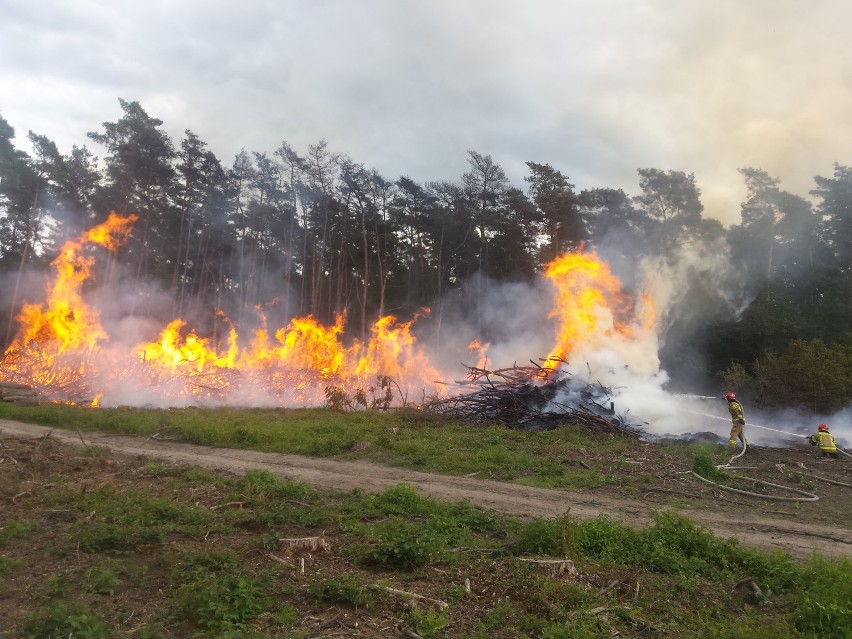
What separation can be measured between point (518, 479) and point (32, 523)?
9303 millimetres

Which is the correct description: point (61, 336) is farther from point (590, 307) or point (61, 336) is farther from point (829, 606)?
point (829, 606)

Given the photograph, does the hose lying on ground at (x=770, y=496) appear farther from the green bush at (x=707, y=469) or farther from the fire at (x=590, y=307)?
the fire at (x=590, y=307)

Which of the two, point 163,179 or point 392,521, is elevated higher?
point 163,179

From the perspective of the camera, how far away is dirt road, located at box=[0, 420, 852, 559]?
883cm

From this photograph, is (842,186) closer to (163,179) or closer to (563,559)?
(563,559)

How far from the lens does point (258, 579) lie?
620 centimetres

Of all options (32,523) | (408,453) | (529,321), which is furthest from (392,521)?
(529,321)

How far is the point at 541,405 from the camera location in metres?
21.5

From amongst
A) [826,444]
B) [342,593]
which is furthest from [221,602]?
[826,444]

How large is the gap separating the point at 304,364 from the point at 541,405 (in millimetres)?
18093

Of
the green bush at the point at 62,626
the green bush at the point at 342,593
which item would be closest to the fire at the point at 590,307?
the green bush at the point at 342,593

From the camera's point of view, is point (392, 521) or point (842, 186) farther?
point (842, 186)

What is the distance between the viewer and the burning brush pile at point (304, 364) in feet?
72.7

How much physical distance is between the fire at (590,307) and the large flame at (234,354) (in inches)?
1.8
